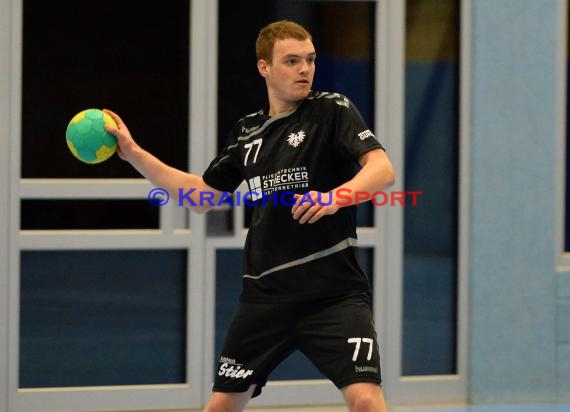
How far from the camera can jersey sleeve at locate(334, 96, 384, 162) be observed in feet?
13.8

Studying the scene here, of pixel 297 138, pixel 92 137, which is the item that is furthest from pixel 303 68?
pixel 92 137

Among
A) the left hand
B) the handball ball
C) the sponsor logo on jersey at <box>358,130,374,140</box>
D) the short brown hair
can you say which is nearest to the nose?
the short brown hair

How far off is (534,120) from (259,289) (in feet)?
9.84

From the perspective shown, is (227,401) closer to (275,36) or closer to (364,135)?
(364,135)

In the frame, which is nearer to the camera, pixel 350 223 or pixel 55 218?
pixel 350 223

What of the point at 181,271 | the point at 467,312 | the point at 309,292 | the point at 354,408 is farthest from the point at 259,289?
the point at 467,312

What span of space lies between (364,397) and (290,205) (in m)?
0.80

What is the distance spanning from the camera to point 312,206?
3.88 meters

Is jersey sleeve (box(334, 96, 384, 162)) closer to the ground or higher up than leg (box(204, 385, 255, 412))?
higher up

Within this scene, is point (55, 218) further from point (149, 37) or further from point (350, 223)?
point (350, 223)

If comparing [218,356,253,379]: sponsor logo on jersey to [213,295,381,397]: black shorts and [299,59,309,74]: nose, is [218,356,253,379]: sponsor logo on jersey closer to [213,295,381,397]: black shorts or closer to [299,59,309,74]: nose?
[213,295,381,397]: black shorts

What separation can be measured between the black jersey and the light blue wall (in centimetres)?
252

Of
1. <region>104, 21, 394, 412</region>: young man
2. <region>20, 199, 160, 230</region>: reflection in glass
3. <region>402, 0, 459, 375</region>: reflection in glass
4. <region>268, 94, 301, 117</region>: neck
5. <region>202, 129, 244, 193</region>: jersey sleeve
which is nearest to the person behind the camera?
<region>104, 21, 394, 412</region>: young man

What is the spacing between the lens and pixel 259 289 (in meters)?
4.40
